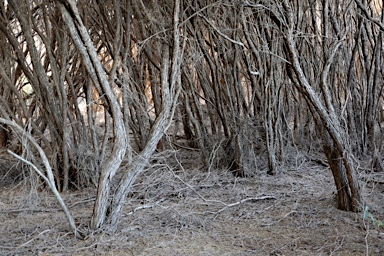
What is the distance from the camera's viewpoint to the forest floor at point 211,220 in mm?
3453

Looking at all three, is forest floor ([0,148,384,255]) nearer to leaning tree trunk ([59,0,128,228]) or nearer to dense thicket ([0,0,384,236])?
leaning tree trunk ([59,0,128,228])

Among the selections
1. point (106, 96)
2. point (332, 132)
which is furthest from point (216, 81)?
point (106, 96)

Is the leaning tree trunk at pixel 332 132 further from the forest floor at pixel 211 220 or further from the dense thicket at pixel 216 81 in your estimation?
the forest floor at pixel 211 220

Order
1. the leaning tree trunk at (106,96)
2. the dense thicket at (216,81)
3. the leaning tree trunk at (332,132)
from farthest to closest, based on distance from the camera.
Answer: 1. the dense thicket at (216,81)
2. the leaning tree trunk at (332,132)
3. the leaning tree trunk at (106,96)

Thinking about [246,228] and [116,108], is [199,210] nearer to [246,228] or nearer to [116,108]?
[246,228]

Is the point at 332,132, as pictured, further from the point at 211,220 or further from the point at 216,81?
the point at 216,81

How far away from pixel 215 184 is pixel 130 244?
2.02m

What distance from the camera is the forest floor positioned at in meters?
3.45

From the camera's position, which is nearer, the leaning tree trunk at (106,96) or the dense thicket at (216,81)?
the leaning tree trunk at (106,96)

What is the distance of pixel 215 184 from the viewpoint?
213 inches

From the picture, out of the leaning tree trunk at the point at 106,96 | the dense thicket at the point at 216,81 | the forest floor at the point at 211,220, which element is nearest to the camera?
the forest floor at the point at 211,220

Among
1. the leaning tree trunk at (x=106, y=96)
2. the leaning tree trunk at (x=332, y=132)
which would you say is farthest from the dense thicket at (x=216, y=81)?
the leaning tree trunk at (x=106, y=96)

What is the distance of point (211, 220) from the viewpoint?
4133 mm

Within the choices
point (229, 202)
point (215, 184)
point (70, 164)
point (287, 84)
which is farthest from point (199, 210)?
point (287, 84)
